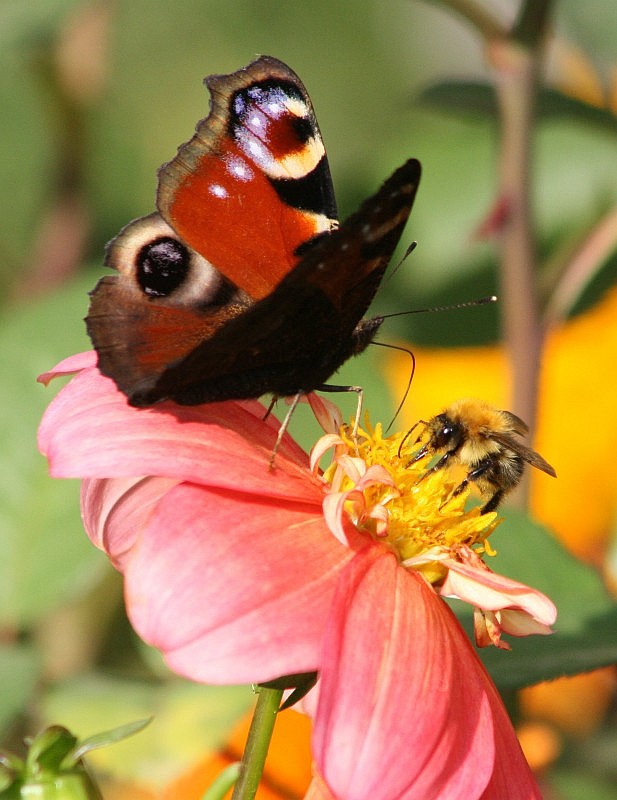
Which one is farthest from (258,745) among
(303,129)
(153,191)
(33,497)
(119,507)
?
(153,191)

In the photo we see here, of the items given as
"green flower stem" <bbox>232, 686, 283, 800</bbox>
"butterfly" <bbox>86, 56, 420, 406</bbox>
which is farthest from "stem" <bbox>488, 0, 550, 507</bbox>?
"green flower stem" <bbox>232, 686, 283, 800</bbox>

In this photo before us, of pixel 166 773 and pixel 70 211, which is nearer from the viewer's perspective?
pixel 166 773

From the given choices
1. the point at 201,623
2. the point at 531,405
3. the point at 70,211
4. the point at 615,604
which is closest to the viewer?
the point at 201,623

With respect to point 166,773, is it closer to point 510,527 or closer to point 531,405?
point 510,527

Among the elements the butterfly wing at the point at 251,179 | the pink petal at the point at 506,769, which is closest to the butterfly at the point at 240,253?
the butterfly wing at the point at 251,179

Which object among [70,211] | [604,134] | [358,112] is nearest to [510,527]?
[604,134]

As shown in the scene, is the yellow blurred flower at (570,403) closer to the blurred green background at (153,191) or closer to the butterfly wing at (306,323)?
the blurred green background at (153,191)

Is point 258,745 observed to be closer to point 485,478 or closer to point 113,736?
point 113,736

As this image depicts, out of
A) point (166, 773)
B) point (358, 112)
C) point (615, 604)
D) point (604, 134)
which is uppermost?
point (604, 134)
